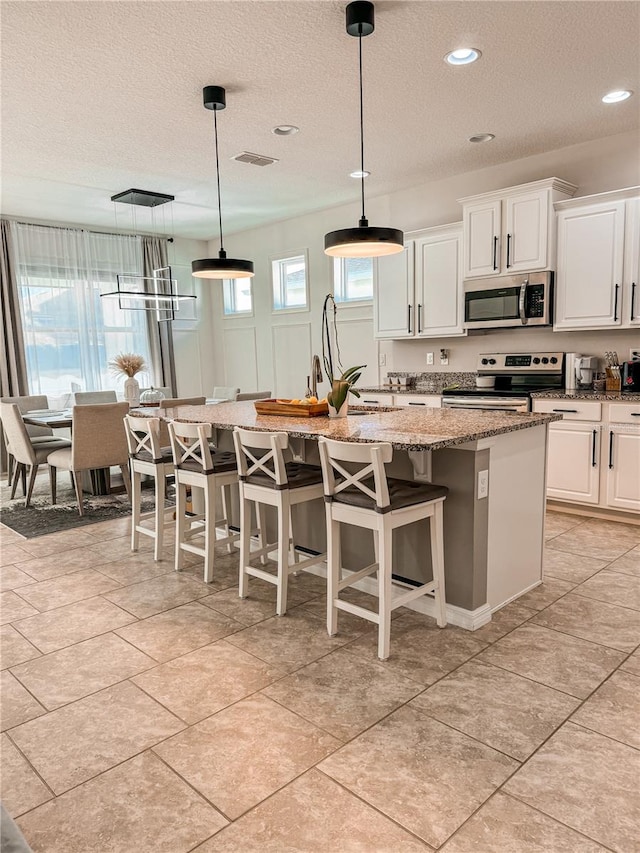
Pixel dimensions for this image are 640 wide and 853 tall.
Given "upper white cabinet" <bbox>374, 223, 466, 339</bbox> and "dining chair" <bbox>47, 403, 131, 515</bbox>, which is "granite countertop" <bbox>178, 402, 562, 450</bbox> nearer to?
"dining chair" <bbox>47, 403, 131, 515</bbox>

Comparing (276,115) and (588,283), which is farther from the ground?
(276,115)

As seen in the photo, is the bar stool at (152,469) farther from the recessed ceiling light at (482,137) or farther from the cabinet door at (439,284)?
the recessed ceiling light at (482,137)

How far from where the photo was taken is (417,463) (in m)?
2.90

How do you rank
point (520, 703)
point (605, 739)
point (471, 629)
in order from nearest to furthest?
point (605, 739), point (520, 703), point (471, 629)

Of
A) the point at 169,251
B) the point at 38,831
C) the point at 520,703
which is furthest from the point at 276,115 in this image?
the point at 169,251

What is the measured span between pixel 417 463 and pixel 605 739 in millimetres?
1345

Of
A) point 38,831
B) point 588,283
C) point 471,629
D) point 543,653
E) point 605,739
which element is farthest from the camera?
point 588,283

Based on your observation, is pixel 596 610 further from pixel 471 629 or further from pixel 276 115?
pixel 276 115

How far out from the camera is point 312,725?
82.7 inches

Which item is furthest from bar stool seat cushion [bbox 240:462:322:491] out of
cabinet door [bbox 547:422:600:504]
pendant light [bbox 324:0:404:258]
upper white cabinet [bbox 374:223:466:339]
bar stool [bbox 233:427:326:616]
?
upper white cabinet [bbox 374:223:466:339]

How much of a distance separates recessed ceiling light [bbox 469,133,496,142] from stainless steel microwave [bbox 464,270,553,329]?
1.07m

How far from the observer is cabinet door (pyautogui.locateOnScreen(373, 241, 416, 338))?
5734 mm

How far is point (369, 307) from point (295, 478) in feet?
12.8

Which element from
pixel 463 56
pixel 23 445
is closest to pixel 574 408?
pixel 463 56
